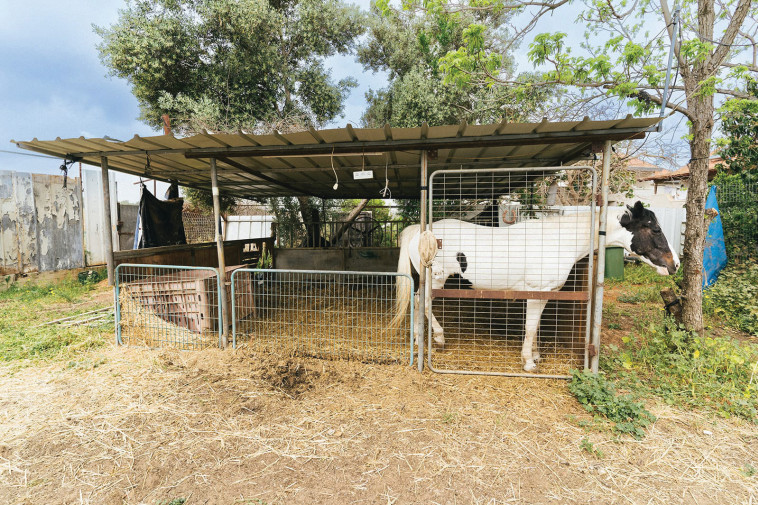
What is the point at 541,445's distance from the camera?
2.43m

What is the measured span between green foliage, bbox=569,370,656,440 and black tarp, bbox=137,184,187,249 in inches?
244

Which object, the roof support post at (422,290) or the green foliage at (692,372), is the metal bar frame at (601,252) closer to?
the green foliage at (692,372)

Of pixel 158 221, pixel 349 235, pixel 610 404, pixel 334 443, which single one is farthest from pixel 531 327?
pixel 349 235

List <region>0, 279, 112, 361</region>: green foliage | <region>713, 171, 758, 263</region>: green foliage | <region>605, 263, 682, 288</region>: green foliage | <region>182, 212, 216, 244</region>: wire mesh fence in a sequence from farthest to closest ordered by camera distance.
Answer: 1. <region>182, 212, 216, 244</region>: wire mesh fence
2. <region>605, 263, 682, 288</region>: green foliage
3. <region>713, 171, 758, 263</region>: green foliage
4. <region>0, 279, 112, 361</region>: green foliage

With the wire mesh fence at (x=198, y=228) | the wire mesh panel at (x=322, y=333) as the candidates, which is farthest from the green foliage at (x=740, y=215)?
the wire mesh fence at (x=198, y=228)

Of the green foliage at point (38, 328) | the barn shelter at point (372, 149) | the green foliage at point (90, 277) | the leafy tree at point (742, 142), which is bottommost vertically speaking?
the green foliage at point (38, 328)

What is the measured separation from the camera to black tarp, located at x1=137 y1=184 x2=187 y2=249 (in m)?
Result: 5.18

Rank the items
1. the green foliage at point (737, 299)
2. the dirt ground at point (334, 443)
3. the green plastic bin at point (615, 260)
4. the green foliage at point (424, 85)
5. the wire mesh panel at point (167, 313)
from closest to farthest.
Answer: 1. the dirt ground at point (334, 443)
2. the wire mesh panel at point (167, 313)
3. the green foliage at point (737, 299)
4. the green plastic bin at point (615, 260)
5. the green foliage at point (424, 85)

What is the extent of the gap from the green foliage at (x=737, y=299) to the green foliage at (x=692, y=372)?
1515 millimetres

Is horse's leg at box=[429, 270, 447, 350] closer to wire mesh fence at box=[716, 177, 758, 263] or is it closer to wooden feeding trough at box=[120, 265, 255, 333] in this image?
wooden feeding trough at box=[120, 265, 255, 333]

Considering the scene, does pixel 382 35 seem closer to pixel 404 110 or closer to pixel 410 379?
pixel 404 110

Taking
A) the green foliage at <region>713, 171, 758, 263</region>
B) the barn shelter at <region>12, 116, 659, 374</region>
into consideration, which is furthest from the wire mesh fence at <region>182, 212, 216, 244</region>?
the green foliage at <region>713, 171, 758, 263</region>

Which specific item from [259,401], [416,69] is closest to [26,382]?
[259,401]

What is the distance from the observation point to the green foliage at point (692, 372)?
287 cm
